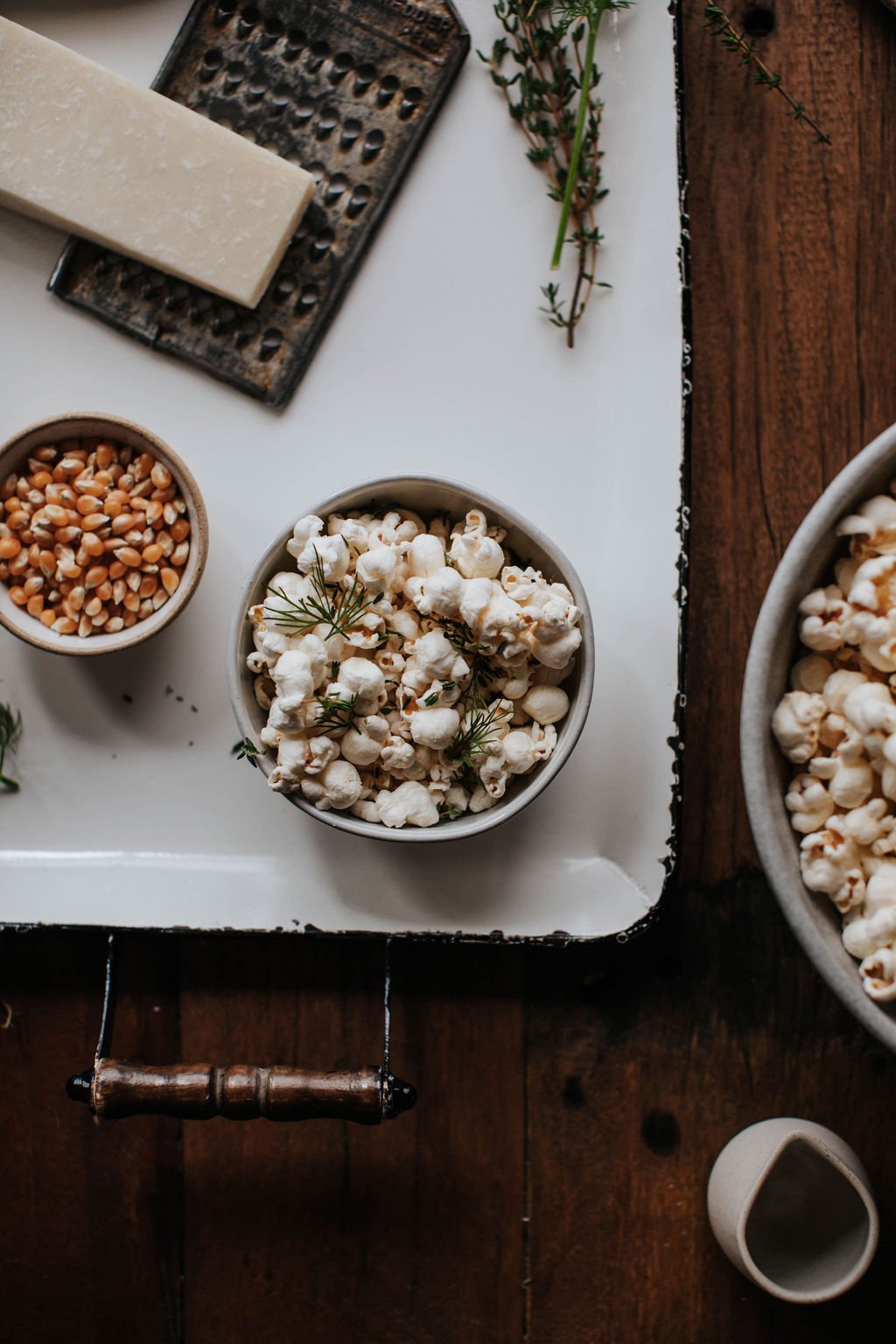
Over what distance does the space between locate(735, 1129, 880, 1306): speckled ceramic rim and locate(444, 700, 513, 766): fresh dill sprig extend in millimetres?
548

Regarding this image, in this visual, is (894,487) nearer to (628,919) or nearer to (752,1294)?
(628,919)

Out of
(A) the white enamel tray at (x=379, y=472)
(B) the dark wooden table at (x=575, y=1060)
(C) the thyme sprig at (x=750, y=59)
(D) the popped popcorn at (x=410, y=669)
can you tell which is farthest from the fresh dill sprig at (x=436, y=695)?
(C) the thyme sprig at (x=750, y=59)

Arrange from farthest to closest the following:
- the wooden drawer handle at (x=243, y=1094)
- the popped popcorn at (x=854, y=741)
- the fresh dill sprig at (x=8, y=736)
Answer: the fresh dill sprig at (x=8, y=736) < the wooden drawer handle at (x=243, y=1094) < the popped popcorn at (x=854, y=741)

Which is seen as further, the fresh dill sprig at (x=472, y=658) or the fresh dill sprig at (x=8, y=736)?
the fresh dill sprig at (x=8, y=736)

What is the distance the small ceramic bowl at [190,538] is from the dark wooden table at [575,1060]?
385mm

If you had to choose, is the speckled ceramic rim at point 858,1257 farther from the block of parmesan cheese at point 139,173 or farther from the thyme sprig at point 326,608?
the block of parmesan cheese at point 139,173

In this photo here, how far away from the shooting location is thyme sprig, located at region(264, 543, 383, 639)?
943mm

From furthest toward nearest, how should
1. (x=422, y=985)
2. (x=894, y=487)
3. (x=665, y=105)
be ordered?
(x=422, y=985) → (x=665, y=105) → (x=894, y=487)

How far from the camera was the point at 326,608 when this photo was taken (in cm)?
95

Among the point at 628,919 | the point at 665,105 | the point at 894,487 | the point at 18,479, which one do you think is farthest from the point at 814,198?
the point at 18,479

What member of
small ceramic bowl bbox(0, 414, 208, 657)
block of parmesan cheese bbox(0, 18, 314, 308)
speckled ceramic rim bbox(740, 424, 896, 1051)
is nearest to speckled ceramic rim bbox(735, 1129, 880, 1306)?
speckled ceramic rim bbox(740, 424, 896, 1051)

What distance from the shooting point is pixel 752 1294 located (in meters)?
1.19

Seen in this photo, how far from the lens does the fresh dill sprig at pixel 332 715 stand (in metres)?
0.92

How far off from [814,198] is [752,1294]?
1.32 m
